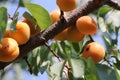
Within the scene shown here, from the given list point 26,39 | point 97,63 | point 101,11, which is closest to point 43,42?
point 26,39

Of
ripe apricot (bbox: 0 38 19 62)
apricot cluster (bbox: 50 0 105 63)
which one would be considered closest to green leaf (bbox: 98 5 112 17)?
apricot cluster (bbox: 50 0 105 63)

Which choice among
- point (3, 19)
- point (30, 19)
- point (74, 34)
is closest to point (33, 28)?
point (30, 19)

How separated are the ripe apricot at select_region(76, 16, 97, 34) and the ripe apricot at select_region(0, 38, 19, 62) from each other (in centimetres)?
22

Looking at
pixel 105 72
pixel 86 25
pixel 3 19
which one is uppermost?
pixel 3 19

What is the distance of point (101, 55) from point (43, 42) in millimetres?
207

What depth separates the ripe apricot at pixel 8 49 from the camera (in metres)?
1.01

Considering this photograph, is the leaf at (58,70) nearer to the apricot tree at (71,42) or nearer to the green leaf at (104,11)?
the apricot tree at (71,42)

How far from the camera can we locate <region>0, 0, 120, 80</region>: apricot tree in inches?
41.7

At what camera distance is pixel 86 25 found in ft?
3.78

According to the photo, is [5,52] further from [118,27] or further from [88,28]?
[118,27]

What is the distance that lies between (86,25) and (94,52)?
0.10 meters

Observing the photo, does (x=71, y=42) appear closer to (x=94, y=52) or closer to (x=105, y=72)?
(x=94, y=52)

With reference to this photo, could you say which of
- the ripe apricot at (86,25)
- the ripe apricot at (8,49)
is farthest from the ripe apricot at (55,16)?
the ripe apricot at (8,49)

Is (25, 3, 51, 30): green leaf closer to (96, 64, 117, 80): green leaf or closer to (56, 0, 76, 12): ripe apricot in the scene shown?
(56, 0, 76, 12): ripe apricot
